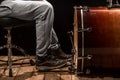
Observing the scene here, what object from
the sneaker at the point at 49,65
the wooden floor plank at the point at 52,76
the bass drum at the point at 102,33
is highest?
the bass drum at the point at 102,33

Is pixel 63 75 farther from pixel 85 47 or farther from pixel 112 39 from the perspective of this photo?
pixel 112 39

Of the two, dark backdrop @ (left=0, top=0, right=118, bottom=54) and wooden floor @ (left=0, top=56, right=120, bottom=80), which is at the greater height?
dark backdrop @ (left=0, top=0, right=118, bottom=54)

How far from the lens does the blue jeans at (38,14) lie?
2886 millimetres

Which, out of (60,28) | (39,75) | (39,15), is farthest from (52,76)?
(60,28)

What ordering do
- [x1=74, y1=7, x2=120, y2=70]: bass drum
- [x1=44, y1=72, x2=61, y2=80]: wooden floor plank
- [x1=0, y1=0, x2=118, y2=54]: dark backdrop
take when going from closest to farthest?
[x1=74, y1=7, x2=120, y2=70]: bass drum < [x1=44, y1=72, x2=61, y2=80]: wooden floor plank < [x1=0, y1=0, x2=118, y2=54]: dark backdrop

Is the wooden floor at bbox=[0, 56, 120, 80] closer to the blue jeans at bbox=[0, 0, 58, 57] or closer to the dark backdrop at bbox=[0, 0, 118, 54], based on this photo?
the blue jeans at bbox=[0, 0, 58, 57]

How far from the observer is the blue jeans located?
114 inches

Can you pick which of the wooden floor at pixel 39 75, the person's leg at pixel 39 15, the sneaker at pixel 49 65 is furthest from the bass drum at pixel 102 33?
the sneaker at pixel 49 65

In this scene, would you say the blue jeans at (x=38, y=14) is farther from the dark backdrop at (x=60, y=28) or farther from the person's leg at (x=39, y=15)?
the dark backdrop at (x=60, y=28)

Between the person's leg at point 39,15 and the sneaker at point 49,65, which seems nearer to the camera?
the person's leg at point 39,15

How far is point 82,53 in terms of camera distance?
9.05 ft

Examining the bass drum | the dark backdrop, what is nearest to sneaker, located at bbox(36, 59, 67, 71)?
the bass drum

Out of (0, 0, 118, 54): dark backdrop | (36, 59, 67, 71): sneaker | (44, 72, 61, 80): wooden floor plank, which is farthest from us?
(0, 0, 118, 54): dark backdrop

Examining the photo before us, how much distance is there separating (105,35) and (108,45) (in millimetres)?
98
